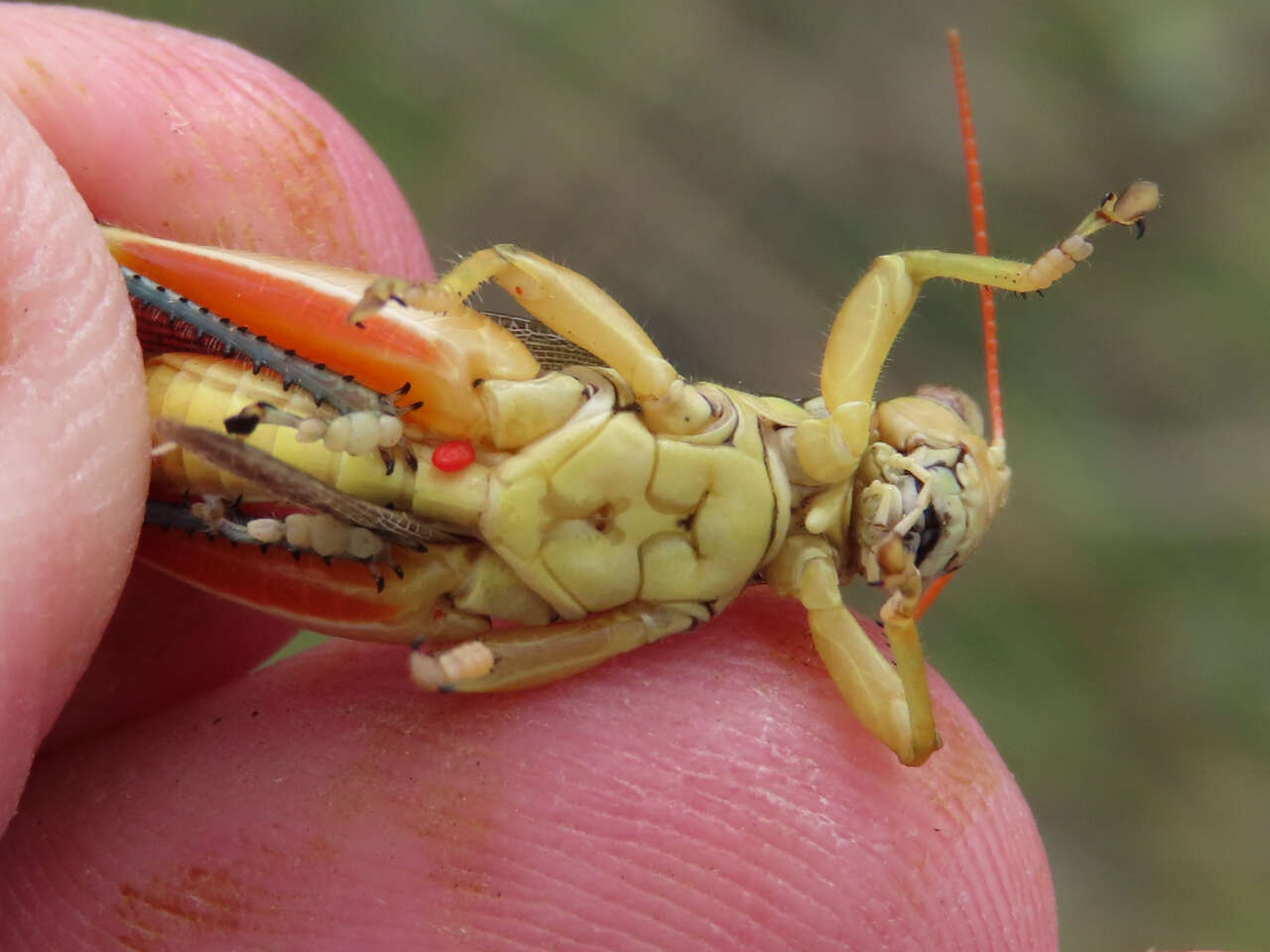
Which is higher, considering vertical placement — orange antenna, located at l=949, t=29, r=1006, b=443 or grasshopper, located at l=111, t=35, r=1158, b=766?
orange antenna, located at l=949, t=29, r=1006, b=443

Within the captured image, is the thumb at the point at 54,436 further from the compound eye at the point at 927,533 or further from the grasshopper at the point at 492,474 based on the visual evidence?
the compound eye at the point at 927,533

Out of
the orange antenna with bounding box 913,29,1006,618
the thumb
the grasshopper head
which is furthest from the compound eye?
the thumb

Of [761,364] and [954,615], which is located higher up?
[761,364]

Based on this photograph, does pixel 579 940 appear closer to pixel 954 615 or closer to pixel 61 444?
pixel 61 444

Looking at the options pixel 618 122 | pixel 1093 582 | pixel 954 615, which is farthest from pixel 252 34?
pixel 1093 582

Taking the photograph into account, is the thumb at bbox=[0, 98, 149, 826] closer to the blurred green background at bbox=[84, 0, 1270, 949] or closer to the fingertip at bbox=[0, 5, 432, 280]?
the fingertip at bbox=[0, 5, 432, 280]
